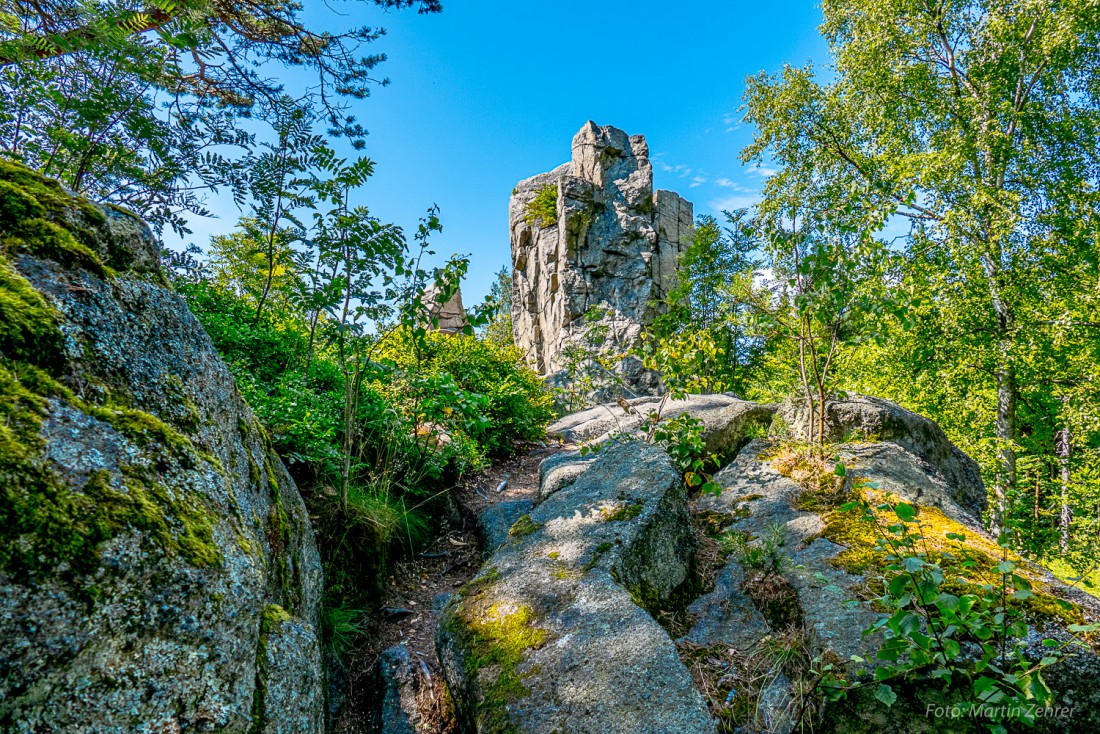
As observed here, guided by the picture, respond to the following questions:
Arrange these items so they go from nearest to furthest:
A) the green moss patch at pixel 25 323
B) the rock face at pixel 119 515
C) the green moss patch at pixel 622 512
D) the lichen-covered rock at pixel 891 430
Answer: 1. the rock face at pixel 119 515
2. the green moss patch at pixel 25 323
3. the green moss patch at pixel 622 512
4. the lichen-covered rock at pixel 891 430

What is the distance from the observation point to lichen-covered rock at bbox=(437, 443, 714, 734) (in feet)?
6.91

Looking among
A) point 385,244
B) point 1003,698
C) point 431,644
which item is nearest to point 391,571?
point 431,644

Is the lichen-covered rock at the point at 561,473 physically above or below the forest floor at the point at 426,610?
above

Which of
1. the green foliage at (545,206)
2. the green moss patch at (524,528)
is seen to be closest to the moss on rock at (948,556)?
the green moss patch at (524,528)

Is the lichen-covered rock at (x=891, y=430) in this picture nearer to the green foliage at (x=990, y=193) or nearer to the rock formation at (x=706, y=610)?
the rock formation at (x=706, y=610)

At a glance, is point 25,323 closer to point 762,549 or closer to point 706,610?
point 706,610

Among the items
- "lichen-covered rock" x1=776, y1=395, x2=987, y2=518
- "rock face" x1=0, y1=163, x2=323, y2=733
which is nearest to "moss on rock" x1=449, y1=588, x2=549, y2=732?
"rock face" x1=0, y1=163, x2=323, y2=733

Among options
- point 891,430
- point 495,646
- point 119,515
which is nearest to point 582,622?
point 495,646

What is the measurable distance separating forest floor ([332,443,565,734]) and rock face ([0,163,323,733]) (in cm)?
125

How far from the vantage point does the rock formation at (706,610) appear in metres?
2.11

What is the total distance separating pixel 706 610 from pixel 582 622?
1136 mm

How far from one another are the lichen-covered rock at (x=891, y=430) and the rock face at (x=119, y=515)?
4.87 metres

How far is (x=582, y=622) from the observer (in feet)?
8.34

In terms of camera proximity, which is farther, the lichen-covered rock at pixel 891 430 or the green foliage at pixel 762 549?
the lichen-covered rock at pixel 891 430
